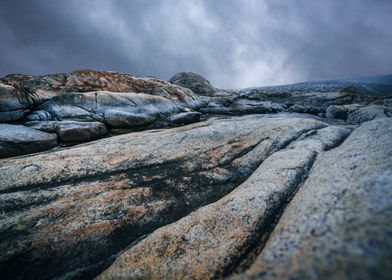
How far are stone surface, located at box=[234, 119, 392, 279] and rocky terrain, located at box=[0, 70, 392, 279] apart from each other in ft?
0.06

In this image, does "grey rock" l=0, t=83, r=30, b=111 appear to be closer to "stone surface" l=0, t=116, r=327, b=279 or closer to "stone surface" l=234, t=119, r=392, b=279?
"stone surface" l=0, t=116, r=327, b=279

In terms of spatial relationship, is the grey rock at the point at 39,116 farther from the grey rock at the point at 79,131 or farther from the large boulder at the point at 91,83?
the large boulder at the point at 91,83

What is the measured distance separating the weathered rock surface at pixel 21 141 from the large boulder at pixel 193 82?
5509cm

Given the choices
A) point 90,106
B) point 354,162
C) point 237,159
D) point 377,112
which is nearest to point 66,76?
point 90,106

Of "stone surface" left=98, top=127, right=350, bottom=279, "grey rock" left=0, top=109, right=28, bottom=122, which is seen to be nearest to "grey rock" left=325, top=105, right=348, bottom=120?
"stone surface" left=98, top=127, right=350, bottom=279

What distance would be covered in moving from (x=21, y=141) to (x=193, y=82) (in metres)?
59.5

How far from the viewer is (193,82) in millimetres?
68375

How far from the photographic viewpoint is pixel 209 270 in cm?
406

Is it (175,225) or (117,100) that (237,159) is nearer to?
(175,225)

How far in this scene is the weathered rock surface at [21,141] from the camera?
40.9 feet

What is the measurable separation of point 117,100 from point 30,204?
17.0 m

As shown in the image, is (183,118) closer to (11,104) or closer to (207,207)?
(11,104)

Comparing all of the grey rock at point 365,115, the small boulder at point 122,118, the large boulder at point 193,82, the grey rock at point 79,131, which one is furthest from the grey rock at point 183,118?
the large boulder at point 193,82

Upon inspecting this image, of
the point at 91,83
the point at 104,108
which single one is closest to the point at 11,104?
the point at 104,108
